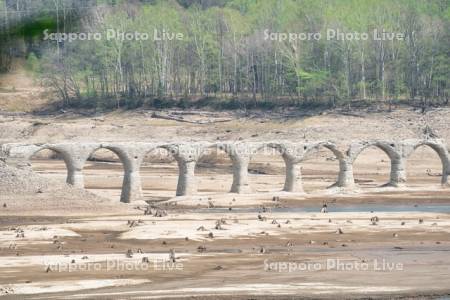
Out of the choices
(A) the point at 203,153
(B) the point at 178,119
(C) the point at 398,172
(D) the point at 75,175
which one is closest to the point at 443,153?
(C) the point at 398,172

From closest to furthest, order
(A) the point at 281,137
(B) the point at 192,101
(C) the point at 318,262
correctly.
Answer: (C) the point at 318,262 → (A) the point at 281,137 → (B) the point at 192,101

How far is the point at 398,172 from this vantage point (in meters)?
61.1

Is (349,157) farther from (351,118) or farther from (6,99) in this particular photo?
(6,99)

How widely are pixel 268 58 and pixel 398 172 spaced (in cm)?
3818

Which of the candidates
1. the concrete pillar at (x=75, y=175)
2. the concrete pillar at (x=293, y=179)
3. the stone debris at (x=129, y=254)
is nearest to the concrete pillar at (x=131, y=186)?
the concrete pillar at (x=75, y=175)

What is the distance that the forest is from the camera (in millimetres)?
90688

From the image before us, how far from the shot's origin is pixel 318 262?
1199 inches

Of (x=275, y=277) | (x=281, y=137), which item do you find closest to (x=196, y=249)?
(x=275, y=277)

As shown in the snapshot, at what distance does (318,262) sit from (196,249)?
5.21 meters

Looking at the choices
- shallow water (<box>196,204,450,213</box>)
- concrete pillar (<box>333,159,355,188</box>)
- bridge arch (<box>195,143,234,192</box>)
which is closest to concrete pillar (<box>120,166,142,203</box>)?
bridge arch (<box>195,143,234,192</box>)

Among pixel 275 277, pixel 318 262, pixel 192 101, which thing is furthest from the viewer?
pixel 192 101

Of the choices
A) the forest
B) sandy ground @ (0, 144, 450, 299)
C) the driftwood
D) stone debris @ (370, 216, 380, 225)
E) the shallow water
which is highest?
the forest

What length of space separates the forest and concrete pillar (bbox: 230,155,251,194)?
103 ft

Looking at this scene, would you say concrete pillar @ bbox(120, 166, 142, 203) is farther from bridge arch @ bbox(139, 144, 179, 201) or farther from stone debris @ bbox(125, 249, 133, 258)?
stone debris @ bbox(125, 249, 133, 258)
